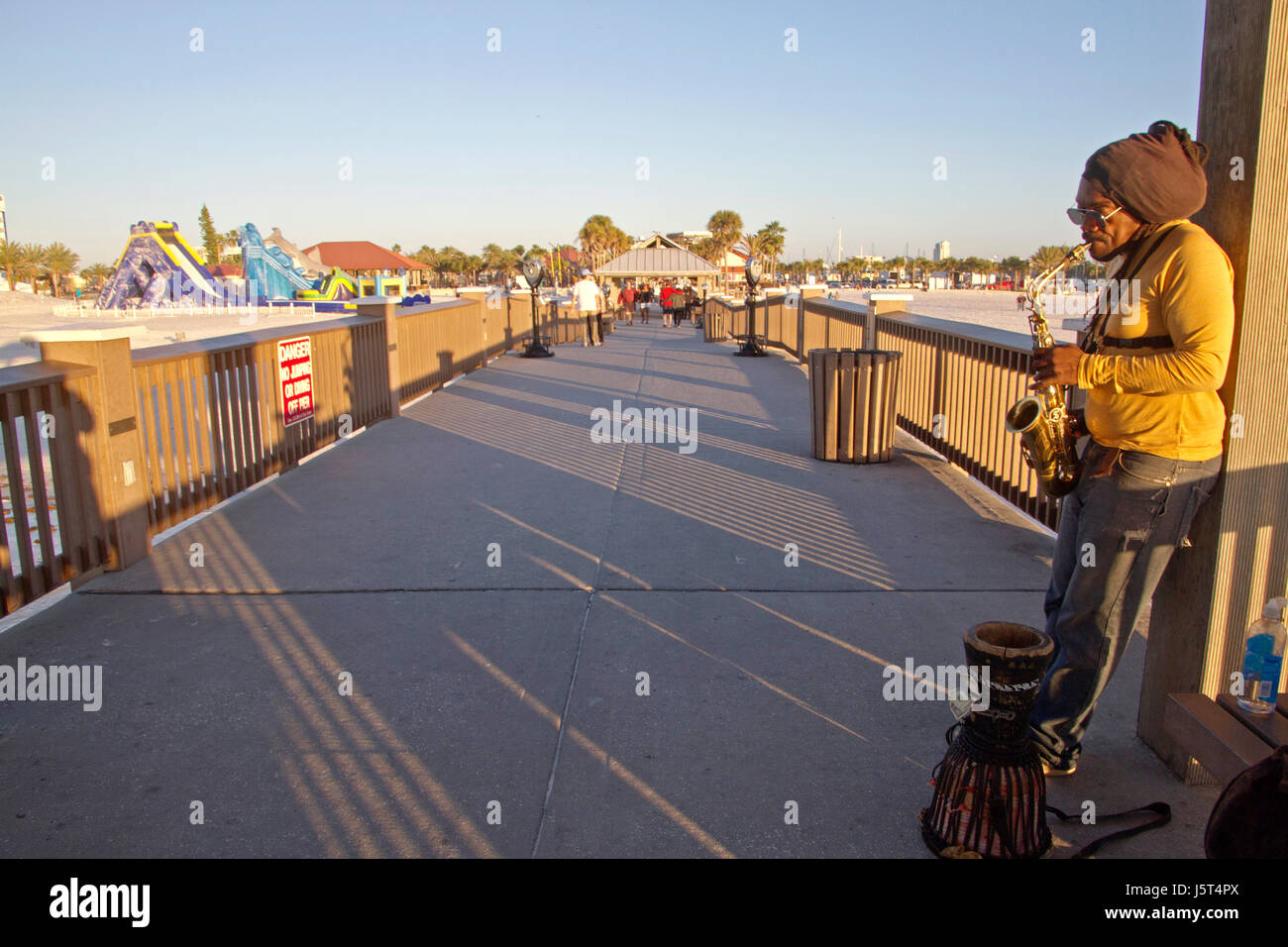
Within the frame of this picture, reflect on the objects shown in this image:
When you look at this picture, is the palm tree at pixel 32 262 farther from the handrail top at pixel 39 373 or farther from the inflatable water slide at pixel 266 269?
the handrail top at pixel 39 373

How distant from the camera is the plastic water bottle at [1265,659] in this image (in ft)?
9.48

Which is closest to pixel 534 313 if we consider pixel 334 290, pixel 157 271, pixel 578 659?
pixel 578 659

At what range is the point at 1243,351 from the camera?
117 inches

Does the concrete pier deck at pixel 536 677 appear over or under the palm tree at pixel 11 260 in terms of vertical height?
under

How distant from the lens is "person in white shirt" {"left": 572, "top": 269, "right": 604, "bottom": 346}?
2166 centimetres

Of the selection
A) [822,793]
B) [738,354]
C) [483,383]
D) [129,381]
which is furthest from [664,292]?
[822,793]

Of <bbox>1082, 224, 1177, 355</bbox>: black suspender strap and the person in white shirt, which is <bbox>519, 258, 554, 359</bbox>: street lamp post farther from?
<bbox>1082, 224, 1177, 355</bbox>: black suspender strap

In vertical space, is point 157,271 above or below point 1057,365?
above

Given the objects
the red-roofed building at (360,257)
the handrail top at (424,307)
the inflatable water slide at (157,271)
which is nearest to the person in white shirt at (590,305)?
the handrail top at (424,307)

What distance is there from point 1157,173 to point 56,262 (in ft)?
335

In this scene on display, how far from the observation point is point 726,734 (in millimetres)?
3611

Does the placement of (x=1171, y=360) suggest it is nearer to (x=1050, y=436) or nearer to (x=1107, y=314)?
(x=1107, y=314)

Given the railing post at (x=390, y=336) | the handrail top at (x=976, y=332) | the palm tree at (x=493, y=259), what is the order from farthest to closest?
1. the palm tree at (x=493, y=259)
2. the railing post at (x=390, y=336)
3. the handrail top at (x=976, y=332)

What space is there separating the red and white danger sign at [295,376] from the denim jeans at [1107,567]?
22.3ft
